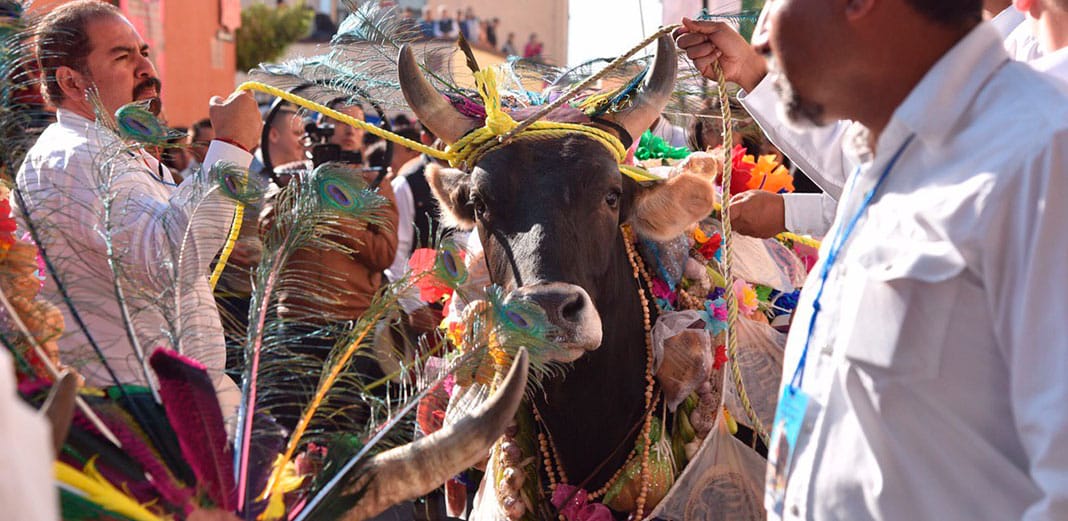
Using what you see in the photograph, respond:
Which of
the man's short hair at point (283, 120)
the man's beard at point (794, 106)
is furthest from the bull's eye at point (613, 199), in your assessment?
the man's short hair at point (283, 120)

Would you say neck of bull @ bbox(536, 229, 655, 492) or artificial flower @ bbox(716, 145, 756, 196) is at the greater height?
artificial flower @ bbox(716, 145, 756, 196)

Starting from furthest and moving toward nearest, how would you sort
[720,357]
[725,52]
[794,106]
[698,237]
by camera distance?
[698,237]
[720,357]
[725,52]
[794,106]

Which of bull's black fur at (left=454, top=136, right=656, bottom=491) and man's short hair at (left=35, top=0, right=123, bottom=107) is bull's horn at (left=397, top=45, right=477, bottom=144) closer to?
bull's black fur at (left=454, top=136, right=656, bottom=491)

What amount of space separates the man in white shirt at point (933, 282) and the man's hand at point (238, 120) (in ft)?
6.97

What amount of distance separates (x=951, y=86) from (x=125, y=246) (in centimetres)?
180

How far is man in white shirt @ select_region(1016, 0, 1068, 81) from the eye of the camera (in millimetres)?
2475

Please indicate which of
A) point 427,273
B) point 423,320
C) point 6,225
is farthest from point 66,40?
point 423,320

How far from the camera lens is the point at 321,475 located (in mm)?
1847

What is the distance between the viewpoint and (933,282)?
1.52 meters

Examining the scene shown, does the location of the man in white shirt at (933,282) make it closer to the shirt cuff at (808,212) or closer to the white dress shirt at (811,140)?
the white dress shirt at (811,140)

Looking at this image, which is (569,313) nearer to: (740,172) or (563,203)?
(563,203)

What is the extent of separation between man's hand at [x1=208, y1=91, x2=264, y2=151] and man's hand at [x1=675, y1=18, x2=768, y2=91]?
1.42 m


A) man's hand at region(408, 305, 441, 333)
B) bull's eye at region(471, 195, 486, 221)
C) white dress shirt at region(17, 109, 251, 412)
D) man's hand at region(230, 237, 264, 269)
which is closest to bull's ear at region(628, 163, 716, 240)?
bull's eye at region(471, 195, 486, 221)

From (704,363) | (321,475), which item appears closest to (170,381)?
(321,475)
